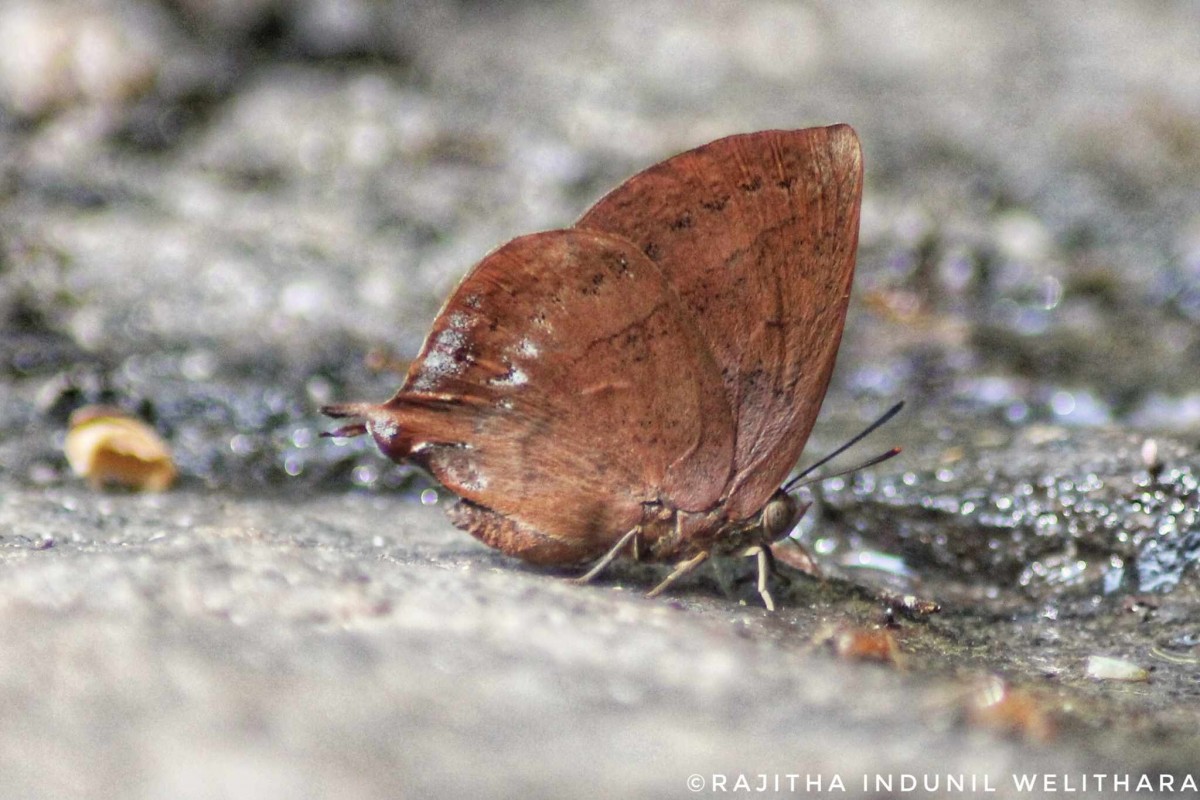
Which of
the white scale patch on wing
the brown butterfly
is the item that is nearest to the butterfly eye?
the brown butterfly

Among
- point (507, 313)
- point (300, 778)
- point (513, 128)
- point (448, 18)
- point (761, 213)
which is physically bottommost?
point (300, 778)

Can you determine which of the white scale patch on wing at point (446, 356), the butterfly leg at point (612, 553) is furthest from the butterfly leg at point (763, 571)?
the white scale patch on wing at point (446, 356)

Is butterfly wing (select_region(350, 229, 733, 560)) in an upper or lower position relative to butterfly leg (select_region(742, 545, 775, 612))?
upper

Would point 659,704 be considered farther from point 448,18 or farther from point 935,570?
point 448,18

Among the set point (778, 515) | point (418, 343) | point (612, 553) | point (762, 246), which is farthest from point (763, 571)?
point (418, 343)

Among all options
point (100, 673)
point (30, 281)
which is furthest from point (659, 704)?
point (30, 281)

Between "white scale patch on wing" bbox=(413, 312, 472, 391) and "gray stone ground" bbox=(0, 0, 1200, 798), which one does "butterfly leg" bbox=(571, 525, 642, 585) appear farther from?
"white scale patch on wing" bbox=(413, 312, 472, 391)

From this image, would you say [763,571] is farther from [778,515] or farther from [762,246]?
[762,246]
